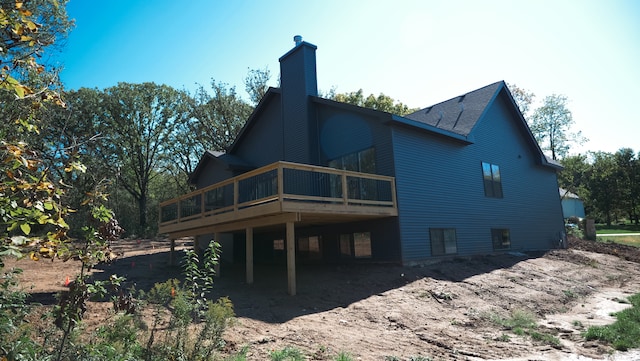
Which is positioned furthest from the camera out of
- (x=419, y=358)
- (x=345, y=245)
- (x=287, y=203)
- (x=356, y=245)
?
(x=345, y=245)

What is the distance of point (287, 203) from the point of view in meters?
9.83

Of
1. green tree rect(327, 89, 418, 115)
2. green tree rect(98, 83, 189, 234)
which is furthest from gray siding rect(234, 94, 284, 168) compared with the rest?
green tree rect(327, 89, 418, 115)

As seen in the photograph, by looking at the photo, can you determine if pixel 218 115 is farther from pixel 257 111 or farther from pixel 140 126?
pixel 257 111

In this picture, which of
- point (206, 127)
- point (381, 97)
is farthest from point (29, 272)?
point (381, 97)

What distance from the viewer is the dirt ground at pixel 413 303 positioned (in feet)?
20.9

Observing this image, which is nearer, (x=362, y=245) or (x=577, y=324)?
(x=577, y=324)

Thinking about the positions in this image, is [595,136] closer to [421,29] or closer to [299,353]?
[421,29]

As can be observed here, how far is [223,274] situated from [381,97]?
2467 cm

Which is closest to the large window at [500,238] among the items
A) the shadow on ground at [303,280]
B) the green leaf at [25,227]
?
the shadow on ground at [303,280]

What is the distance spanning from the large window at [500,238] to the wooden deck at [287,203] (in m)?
6.43

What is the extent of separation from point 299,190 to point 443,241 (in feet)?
18.1

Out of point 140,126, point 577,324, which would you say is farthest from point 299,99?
point 140,126

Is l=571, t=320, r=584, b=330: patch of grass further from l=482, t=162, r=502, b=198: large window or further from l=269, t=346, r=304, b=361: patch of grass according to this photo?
l=482, t=162, r=502, b=198: large window

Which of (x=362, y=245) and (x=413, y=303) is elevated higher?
(x=362, y=245)
